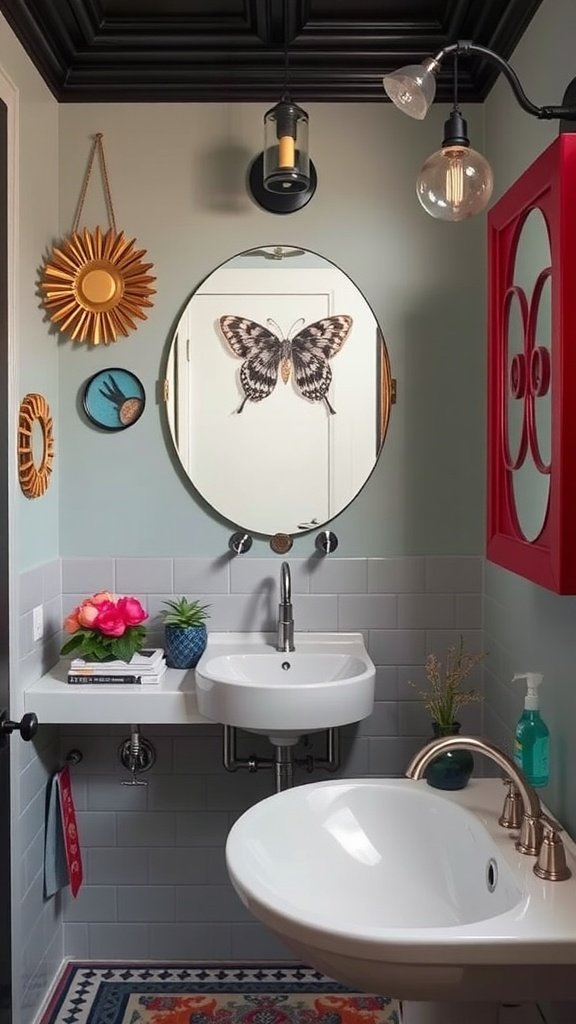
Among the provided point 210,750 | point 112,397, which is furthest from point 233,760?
point 112,397

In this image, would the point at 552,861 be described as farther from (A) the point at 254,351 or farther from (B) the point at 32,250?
(B) the point at 32,250

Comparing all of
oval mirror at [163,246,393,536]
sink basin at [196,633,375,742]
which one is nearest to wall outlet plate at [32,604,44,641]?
sink basin at [196,633,375,742]

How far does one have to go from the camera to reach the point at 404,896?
5.47ft

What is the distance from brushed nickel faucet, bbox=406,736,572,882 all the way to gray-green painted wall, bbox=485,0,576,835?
0.63 feet

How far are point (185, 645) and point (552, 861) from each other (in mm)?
1227

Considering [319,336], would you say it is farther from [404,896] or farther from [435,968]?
[435,968]

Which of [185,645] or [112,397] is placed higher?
[112,397]

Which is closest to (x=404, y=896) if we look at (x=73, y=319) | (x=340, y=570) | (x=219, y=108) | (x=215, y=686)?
(x=215, y=686)

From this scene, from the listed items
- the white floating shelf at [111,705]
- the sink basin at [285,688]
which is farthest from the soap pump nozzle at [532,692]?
the white floating shelf at [111,705]

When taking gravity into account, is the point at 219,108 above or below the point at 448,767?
above

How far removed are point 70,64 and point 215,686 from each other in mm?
1734

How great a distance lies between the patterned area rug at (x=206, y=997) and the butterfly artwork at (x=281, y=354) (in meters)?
1.61

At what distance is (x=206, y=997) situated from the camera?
2.42m

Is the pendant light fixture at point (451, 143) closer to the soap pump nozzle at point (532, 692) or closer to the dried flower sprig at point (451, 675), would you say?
the soap pump nozzle at point (532, 692)
